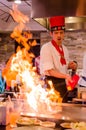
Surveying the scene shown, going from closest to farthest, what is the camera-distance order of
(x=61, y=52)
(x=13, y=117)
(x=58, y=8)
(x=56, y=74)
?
1. (x=58, y=8)
2. (x=13, y=117)
3. (x=56, y=74)
4. (x=61, y=52)

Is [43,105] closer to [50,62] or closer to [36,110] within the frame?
[36,110]

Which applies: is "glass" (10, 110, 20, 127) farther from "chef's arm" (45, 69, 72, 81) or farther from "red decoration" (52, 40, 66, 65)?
"red decoration" (52, 40, 66, 65)

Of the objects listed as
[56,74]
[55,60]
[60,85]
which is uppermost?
[55,60]

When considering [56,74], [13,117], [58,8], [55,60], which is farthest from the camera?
[55,60]

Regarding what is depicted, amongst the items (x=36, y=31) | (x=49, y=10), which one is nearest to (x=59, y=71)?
(x=49, y=10)

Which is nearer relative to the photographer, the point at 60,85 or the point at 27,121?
the point at 27,121

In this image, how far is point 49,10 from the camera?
5.50 feet

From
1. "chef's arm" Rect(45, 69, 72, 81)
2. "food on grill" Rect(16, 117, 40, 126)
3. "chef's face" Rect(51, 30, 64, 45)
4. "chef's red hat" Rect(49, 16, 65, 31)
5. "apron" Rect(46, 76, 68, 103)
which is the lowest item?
"food on grill" Rect(16, 117, 40, 126)

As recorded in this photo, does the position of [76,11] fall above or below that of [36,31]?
below

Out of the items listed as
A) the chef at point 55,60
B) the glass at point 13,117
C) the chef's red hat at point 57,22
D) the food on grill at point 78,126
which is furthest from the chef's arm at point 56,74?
the food on grill at point 78,126

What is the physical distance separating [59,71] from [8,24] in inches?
219

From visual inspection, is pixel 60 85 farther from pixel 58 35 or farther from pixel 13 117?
pixel 13 117

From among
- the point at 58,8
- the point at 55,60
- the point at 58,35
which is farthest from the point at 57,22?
Answer: the point at 58,8

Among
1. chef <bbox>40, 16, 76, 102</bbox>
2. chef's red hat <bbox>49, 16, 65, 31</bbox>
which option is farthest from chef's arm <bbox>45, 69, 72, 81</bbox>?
chef's red hat <bbox>49, 16, 65, 31</bbox>
